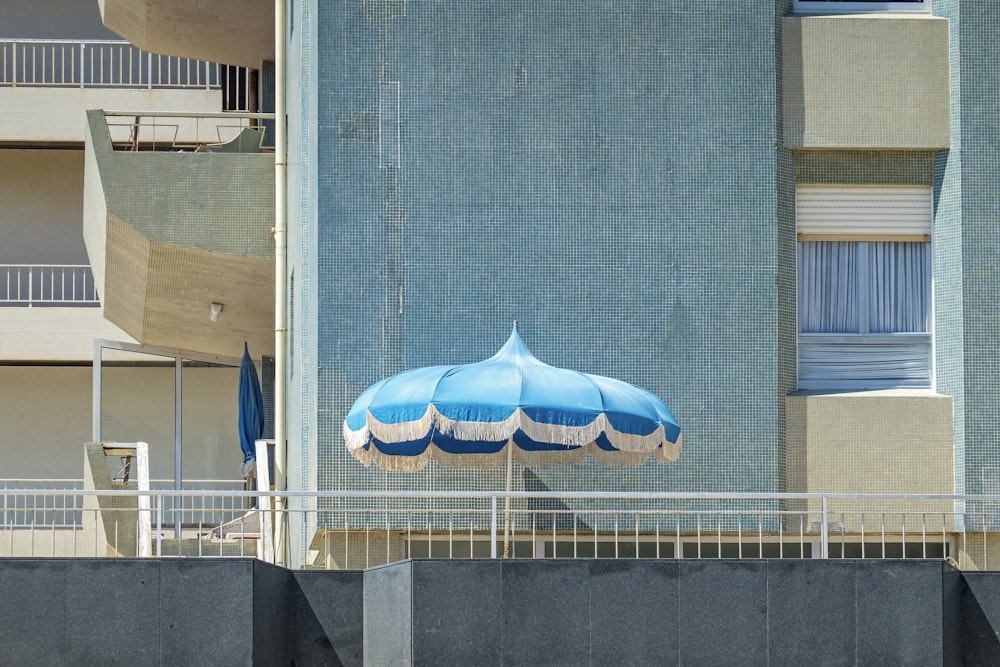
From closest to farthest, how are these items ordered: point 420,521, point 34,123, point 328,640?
point 328,640
point 420,521
point 34,123

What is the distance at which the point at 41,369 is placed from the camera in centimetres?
2889

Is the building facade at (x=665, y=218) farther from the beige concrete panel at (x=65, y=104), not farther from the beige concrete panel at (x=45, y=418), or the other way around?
the beige concrete panel at (x=45, y=418)

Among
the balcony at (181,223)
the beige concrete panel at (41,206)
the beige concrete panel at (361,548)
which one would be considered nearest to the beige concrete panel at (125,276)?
the balcony at (181,223)

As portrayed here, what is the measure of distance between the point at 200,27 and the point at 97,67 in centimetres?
797

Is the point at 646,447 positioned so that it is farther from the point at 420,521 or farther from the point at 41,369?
the point at 41,369

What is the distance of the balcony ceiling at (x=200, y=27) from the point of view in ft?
71.0

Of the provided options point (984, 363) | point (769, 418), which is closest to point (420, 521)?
point (769, 418)

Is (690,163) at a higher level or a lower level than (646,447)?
higher

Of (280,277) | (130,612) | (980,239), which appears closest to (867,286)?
(980,239)

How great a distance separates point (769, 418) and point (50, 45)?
17377 mm

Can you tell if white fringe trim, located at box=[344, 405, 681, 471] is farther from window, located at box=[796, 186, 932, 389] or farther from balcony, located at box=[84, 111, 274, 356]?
balcony, located at box=[84, 111, 274, 356]

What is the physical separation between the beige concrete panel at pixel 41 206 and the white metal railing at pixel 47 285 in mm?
298

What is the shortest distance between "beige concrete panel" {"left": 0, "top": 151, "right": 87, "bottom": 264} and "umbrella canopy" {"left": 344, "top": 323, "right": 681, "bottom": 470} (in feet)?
50.5

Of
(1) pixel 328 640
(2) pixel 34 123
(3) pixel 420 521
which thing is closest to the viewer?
(1) pixel 328 640
